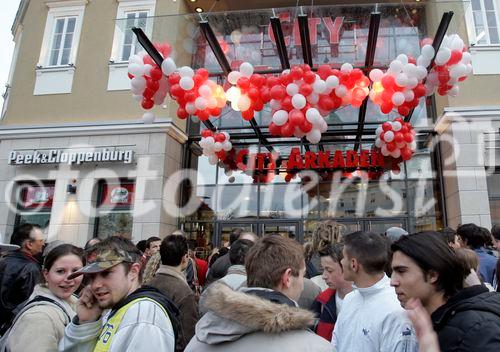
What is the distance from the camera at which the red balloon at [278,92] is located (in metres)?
6.90

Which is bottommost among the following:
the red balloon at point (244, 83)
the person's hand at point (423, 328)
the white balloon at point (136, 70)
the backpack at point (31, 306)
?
the backpack at point (31, 306)

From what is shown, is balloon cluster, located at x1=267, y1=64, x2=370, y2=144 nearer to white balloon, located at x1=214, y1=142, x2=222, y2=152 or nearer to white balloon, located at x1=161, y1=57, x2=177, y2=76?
white balloon, located at x1=161, y1=57, x2=177, y2=76

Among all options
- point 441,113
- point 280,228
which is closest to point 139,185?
point 280,228

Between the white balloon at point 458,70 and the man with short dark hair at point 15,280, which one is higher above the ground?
the white balloon at point 458,70

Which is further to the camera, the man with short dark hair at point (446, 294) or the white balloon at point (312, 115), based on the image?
the white balloon at point (312, 115)

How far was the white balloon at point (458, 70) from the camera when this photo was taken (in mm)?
6551

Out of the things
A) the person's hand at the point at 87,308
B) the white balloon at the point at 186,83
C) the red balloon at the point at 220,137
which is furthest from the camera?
the red balloon at the point at 220,137

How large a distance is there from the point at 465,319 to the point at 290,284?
0.77m

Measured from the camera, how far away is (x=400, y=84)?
6652 millimetres

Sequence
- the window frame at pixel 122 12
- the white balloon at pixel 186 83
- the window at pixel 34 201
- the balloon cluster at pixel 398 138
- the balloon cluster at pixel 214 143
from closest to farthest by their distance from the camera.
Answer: the white balloon at pixel 186 83
the balloon cluster at pixel 398 138
the balloon cluster at pixel 214 143
the window at pixel 34 201
the window frame at pixel 122 12

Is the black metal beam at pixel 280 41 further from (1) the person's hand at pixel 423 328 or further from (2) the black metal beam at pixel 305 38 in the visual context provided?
(1) the person's hand at pixel 423 328

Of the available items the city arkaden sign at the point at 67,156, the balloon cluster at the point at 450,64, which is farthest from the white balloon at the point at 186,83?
the balloon cluster at the point at 450,64

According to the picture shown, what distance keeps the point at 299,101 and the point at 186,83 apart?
2.13m

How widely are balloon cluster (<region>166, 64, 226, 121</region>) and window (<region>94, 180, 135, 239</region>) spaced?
15.3ft
